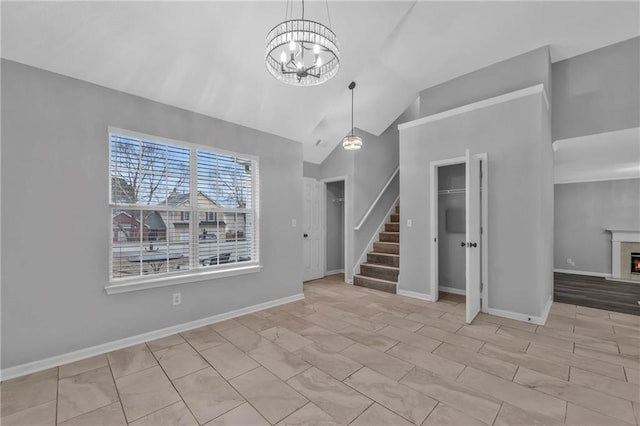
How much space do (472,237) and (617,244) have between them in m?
5.03

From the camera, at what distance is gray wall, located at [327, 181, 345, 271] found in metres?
6.47

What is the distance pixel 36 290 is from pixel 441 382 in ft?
11.4

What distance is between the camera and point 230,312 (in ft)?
12.2

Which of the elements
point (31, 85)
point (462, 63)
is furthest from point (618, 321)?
point (31, 85)

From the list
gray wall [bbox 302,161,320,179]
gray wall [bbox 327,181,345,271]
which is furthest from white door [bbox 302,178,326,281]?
gray wall [bbox 327,181,345,271]

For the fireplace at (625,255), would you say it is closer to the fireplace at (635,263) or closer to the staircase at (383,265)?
the fireplace at (635,263)

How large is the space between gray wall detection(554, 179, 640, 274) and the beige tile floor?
12.0ft

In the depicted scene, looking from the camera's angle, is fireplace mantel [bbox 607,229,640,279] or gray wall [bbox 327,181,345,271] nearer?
fireplace mantel [bbox 607,229,640,279]

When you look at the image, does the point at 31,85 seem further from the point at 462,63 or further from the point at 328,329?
the point at 462,63

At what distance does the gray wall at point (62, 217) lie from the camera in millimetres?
2350

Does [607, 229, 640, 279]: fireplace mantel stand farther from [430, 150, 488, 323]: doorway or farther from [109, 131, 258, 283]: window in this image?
[109, 131, 258, 283]: window

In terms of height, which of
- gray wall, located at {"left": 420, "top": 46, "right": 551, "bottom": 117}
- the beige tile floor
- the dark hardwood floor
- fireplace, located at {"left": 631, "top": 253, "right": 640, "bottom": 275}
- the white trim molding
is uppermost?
gray wall, located at {"left": 420, "top": 46, "right": 551, "bottom": 117}

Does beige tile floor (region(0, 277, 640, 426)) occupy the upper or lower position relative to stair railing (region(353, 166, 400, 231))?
lower

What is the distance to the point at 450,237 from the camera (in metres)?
4.88
